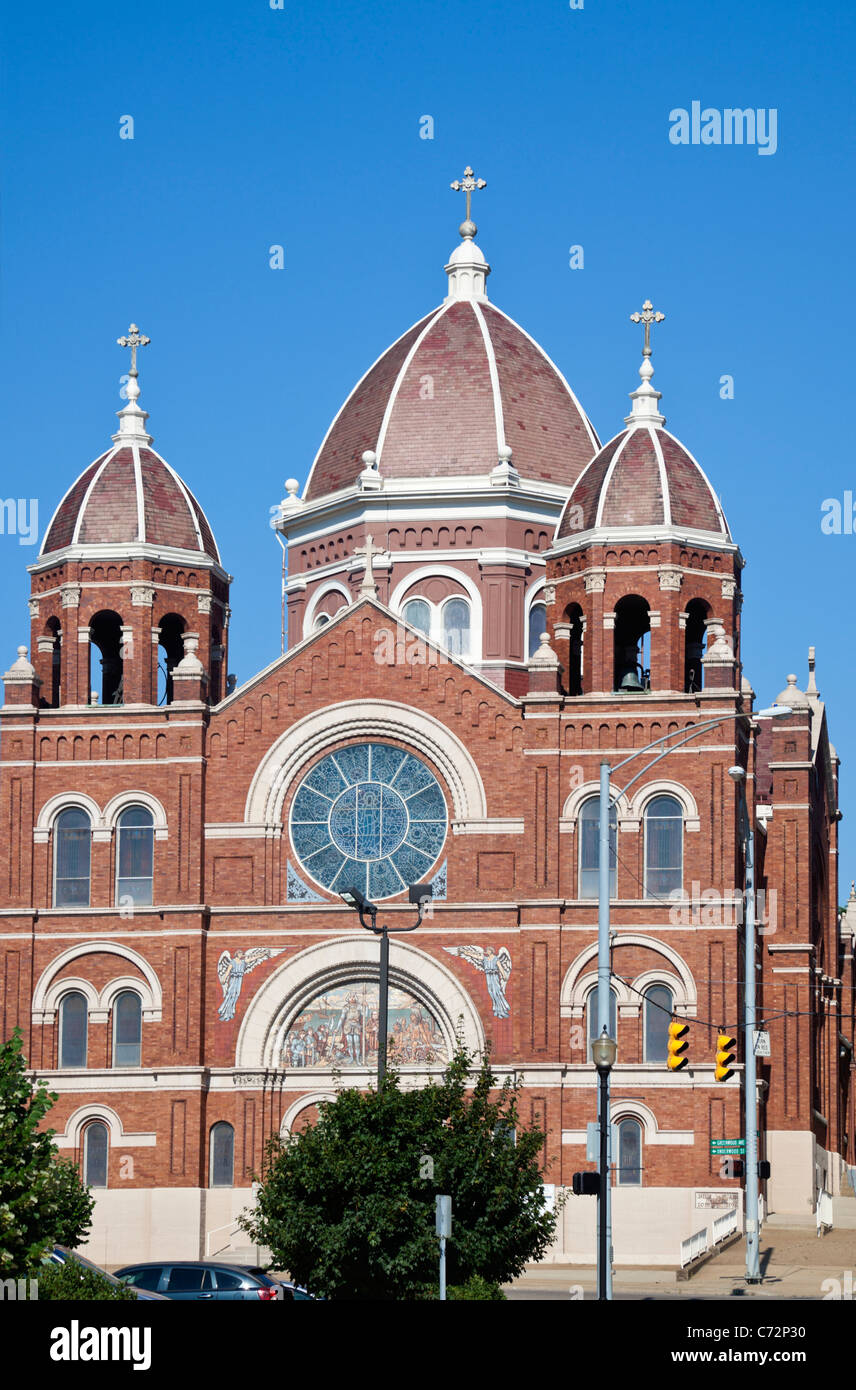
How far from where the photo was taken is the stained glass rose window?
5659 centimetres

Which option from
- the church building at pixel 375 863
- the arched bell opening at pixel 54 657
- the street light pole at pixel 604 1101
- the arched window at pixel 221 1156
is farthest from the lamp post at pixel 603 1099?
the arched bell opening at pixel 54 657

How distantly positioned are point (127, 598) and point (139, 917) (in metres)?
8.27

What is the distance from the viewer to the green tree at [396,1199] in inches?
1401

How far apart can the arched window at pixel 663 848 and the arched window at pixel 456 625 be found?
10.3 metres

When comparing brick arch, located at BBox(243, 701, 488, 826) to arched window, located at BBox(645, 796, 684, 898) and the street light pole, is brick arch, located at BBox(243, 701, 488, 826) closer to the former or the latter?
arched window, located at BBox(645, 796, 684, 898)

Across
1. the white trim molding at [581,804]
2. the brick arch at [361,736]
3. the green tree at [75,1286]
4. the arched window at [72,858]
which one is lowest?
the green tree at [75,1286]

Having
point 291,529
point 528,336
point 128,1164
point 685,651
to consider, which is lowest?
point 128,1164

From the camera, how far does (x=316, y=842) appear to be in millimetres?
57125

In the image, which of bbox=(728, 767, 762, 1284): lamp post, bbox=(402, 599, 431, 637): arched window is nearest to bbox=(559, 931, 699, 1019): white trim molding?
bbox=(728, 767, 762, 1284): lamp post

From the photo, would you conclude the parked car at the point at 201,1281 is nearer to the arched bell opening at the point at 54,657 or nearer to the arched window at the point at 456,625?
the arched bell opening at the point at 54,657

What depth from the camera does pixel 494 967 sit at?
55656mm

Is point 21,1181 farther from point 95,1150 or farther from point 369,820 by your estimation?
point 369,820
